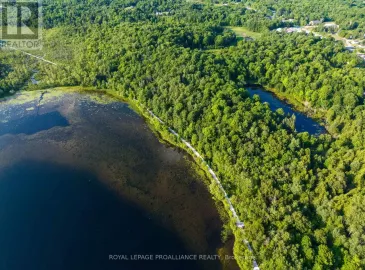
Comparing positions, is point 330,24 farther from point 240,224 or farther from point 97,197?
point 97,197

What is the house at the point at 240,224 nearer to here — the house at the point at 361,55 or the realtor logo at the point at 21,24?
the house at the point at 361,55

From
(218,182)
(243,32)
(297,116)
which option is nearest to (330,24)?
(243,32)

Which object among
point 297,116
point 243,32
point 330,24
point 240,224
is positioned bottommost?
point 240,224

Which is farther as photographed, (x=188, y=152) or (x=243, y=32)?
(x=243, y=32)

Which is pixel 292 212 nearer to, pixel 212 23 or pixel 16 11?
pixel 212 23

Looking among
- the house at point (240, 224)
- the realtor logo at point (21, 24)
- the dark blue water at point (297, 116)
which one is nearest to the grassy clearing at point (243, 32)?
the dark blue water at point (297, 116)

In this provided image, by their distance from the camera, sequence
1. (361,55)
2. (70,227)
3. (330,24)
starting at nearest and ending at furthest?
1. (70,227)
2. (361,55)
3. (330,24)

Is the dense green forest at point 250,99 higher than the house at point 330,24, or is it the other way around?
the house at point 330,24

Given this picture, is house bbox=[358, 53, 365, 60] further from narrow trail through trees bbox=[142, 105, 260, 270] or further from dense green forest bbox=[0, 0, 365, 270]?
narrow trail through trees bbox=[142, 105, 260, 270]
